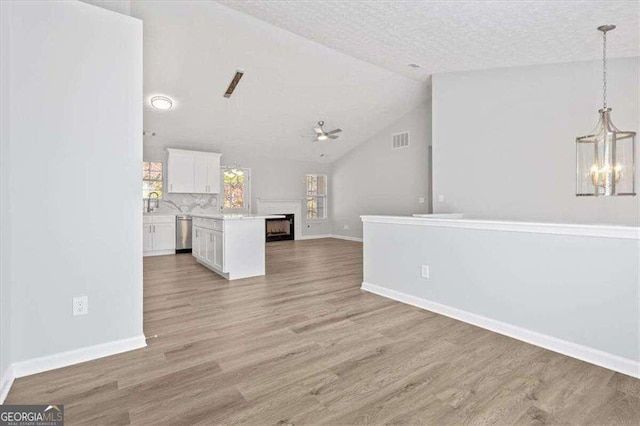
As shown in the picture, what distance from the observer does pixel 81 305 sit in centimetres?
232

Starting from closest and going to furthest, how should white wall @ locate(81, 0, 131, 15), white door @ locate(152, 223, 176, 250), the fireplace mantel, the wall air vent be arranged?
white wall @ locate(81, 0, 131, 15) → the wall air vent → white door @ locate(152, 223, 176, 250) → the fireplace mantel

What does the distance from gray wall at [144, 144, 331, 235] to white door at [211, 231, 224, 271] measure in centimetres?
355

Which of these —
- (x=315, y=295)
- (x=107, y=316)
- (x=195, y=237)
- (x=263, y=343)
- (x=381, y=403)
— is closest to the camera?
(x=381, y=403)

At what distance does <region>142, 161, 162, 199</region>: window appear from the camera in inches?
296

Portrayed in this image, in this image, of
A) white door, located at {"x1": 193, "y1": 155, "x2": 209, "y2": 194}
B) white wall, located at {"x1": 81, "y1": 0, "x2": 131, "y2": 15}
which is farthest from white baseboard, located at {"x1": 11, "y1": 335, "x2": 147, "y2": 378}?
Result: white door, located at {"x1": 193, "y1": 155, "x2": 209, "y2": 194}

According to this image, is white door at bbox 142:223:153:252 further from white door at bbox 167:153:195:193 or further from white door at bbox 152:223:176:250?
white door at bbox 167:153:195:193

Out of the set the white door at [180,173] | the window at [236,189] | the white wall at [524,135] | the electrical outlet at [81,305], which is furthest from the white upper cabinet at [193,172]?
the electrical outlet at [81,305]

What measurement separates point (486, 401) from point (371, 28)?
165 inches

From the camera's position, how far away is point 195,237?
6406 millimetres

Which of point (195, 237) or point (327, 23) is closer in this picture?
point (327, 23)

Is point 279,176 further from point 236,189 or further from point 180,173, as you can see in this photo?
point 180,173

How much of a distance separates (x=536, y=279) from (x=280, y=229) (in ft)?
25.5

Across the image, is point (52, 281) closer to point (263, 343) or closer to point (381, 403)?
point (263, 343)

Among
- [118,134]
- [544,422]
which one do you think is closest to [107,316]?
[118,134]
